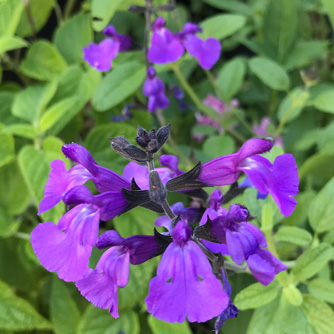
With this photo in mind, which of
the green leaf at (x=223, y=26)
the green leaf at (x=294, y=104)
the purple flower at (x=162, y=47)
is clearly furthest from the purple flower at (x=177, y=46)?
the green leaf at (x=294, y=104)

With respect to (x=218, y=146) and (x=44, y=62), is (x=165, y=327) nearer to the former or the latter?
(x=218, y=146)

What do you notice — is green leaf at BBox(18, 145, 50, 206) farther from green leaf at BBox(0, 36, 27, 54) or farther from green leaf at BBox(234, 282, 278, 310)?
green leaf at BBox(234, 282, 278, 310)

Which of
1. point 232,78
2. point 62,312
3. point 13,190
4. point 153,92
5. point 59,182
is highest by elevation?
point 59,182

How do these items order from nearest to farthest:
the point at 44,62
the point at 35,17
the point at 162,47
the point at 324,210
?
1. the point at 324,210
2. the point at 162,47
3. the point at 44,62
4. the point at 35,17

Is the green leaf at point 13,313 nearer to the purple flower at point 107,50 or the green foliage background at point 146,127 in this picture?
the green foliage background at point 146,127

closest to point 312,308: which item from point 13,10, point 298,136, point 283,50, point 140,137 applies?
point 140,137

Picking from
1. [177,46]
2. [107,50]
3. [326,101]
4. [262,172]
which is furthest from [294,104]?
[262,172]

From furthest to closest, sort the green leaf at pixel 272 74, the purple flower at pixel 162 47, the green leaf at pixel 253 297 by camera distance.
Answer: the green leaf at pixel 272 74 → the purple flower at pixel 162 47 → the green leaf at pixel 253 297
